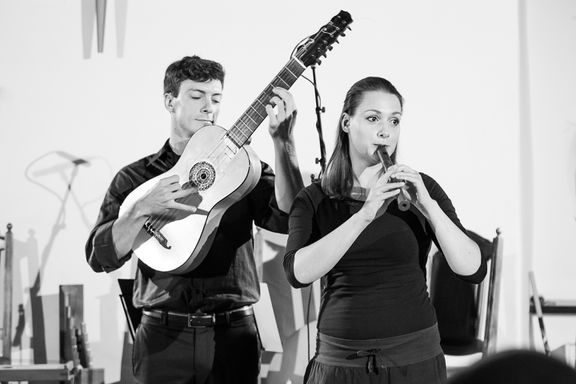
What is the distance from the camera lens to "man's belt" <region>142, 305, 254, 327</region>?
8.63ft

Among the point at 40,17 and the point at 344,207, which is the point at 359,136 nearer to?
the point at 344,207

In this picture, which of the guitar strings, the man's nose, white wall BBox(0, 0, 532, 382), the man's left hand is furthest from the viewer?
white wall BBox(0, 0, 532, 382)

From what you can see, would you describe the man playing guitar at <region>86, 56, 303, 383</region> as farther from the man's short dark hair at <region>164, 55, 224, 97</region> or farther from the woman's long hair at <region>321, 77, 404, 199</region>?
the woman's long hair at <region>321, 77, 404, 199</region>

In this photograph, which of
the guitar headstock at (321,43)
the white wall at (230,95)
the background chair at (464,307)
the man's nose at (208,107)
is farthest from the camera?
the white wall at (230,95)

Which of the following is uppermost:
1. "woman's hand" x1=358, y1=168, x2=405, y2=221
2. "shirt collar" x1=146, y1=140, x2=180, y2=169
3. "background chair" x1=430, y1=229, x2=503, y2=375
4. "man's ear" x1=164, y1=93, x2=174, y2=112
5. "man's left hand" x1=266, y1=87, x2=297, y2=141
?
"man's ear" x1=164, y1=93, x2=174, y2=112

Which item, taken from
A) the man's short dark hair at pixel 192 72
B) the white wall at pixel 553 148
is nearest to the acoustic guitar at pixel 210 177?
the man's short dark hair at pixel 192 72

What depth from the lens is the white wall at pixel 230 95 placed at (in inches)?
155

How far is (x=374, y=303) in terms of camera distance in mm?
1977

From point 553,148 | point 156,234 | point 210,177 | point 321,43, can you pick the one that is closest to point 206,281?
point 156,234

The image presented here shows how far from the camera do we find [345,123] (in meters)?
2.27

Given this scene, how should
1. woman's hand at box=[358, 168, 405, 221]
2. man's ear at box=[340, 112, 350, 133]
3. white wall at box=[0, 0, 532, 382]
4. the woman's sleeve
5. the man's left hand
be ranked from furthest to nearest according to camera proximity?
white wall at box=[0, 0, 532, 382] → the man's left hand → man's ear at box=[340, 112, 350, 133] → the woman's sleeve → woman's hand at box=[358, 168, 405, 221]

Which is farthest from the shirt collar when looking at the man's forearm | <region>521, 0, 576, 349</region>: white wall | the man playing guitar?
<region>521, 0, 576, 349</region>: white wall

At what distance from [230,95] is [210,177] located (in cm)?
137

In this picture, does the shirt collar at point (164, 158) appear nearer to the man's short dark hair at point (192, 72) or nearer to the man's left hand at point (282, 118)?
the man's short dark hair at point (192, 72)
